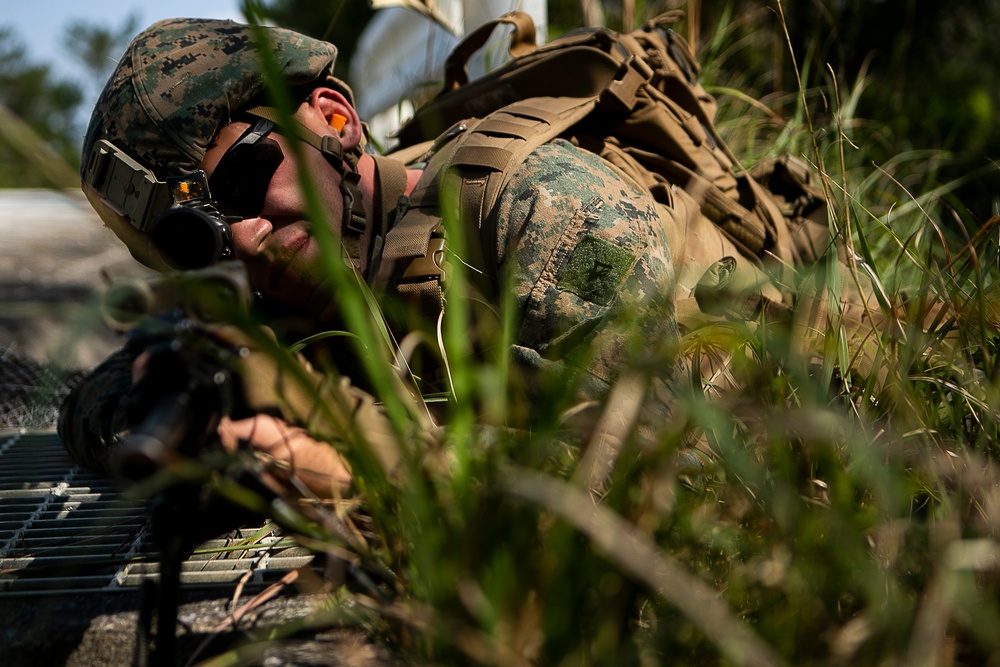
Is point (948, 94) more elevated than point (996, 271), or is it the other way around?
point (996, 271)

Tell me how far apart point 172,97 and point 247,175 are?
0.26m

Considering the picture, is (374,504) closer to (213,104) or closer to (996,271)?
(213,104)

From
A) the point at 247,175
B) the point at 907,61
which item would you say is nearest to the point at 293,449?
the point at 247,175

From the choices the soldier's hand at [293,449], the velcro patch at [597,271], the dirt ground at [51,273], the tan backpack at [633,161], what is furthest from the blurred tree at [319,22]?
the soldier's hand at [293,449]

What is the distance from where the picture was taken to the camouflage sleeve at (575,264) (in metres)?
1.77

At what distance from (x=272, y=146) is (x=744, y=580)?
4.94ft

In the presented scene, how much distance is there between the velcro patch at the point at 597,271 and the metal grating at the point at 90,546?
0.76 metres

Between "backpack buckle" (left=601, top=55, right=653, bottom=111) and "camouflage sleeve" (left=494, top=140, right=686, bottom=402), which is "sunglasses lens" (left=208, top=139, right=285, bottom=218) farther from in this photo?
"backpack buckle" (left=601, top=55, right=653, bottom=111)

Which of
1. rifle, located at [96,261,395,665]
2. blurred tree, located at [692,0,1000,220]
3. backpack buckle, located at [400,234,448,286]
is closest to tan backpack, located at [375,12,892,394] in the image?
A: backpack buckle, located at [400,234,448,286]

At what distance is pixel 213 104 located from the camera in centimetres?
207

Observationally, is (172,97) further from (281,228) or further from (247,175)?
(281,228)

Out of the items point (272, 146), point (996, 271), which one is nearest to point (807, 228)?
point (996, 271)

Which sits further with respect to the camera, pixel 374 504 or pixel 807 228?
pixel 807 228

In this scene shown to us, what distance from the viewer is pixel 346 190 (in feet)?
7.16
